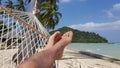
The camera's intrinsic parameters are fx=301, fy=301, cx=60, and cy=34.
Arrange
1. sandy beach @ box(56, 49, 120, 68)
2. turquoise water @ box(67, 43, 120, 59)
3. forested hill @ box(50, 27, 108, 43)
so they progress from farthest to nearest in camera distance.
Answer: forested hill @ box(50, 27, 108, 43) < turquoise water @ box(67, 43, 120, 59) < sandy beach @ box(56, 49, 120, 68)

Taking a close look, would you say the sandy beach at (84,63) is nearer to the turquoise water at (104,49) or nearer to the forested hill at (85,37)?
the turquoise water at (104,49)

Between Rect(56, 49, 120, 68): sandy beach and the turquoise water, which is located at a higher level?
Rect(56, 49, 120, 68): sandy beach

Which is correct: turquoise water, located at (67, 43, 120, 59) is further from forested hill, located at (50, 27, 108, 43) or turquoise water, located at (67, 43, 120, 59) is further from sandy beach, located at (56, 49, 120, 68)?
forested hill, located at (50, 27, 108, 43)

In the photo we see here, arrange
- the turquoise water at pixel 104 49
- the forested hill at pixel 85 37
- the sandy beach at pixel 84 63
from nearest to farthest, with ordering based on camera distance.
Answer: the sandy beach at pixel 84 63 → the turquoise water at pixel 104 49 → the forested hill at pixel 85 37

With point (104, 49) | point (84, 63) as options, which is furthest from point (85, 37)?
point (84, 63)

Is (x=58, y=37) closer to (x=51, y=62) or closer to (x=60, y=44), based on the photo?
(x=60, y=44)

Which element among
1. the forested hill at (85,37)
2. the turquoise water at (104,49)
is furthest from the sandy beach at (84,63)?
the forested hill at (85,37)

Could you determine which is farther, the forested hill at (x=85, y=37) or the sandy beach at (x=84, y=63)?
the forested hill at (x=85, y=37)

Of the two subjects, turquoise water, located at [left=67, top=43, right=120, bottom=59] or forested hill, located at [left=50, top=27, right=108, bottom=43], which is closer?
turquoise water, located at [left=67, top=43, right=120, bottom=59]

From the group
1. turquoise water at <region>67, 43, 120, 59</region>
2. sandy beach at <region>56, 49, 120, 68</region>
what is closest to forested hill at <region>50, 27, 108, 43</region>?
turquoise water at <region>67, 43, 120, 59</region>

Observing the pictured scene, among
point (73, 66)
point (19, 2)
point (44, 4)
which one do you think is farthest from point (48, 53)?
point (19, 2)

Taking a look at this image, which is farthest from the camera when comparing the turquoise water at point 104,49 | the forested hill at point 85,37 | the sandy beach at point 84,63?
the forested hill at point 85,37

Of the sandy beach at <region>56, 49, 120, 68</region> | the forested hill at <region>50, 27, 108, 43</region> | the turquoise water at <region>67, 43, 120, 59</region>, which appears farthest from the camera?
the forested hill at <region>50, 27, 108, 43</region>

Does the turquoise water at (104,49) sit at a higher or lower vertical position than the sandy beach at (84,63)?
lower
